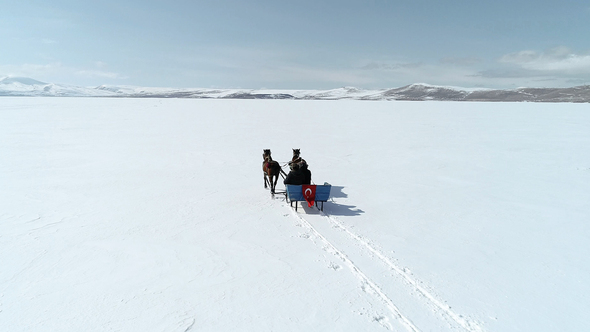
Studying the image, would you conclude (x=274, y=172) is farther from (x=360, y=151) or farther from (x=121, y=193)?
(x=360, y=151)

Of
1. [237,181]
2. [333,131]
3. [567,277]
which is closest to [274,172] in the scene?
[237,181]

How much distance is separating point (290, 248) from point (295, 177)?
2.44m

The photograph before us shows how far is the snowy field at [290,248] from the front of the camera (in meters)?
3.89

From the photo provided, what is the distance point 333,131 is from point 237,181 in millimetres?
13698

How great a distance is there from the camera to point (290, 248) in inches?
223

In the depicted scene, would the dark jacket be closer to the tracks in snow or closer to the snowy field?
the snowy field

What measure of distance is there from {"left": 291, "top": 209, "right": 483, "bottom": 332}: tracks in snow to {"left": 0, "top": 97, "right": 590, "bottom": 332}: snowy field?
0.9 inches

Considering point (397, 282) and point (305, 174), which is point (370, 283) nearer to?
point (397, 282)

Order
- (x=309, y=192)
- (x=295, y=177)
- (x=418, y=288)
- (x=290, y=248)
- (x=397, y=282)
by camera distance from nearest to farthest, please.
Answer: (x=418, y=288) < (x=397, y=282) < (x=290, y=248) < (x=309, y=192) < (x=295, y=177)

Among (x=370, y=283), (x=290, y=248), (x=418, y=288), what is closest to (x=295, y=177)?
(x=290, y=248)

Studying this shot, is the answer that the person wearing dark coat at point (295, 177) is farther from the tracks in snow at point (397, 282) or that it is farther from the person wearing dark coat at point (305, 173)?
the tracks in snow at point (397, 282)

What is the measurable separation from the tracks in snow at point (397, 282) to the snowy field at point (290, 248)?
0.08ft

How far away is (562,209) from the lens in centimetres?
775

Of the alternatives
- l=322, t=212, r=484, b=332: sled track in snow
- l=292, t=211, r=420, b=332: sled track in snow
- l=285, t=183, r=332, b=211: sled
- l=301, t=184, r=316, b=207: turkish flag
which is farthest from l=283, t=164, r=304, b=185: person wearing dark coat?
l=322, t=212, r=484, b=332: sled track in snow
